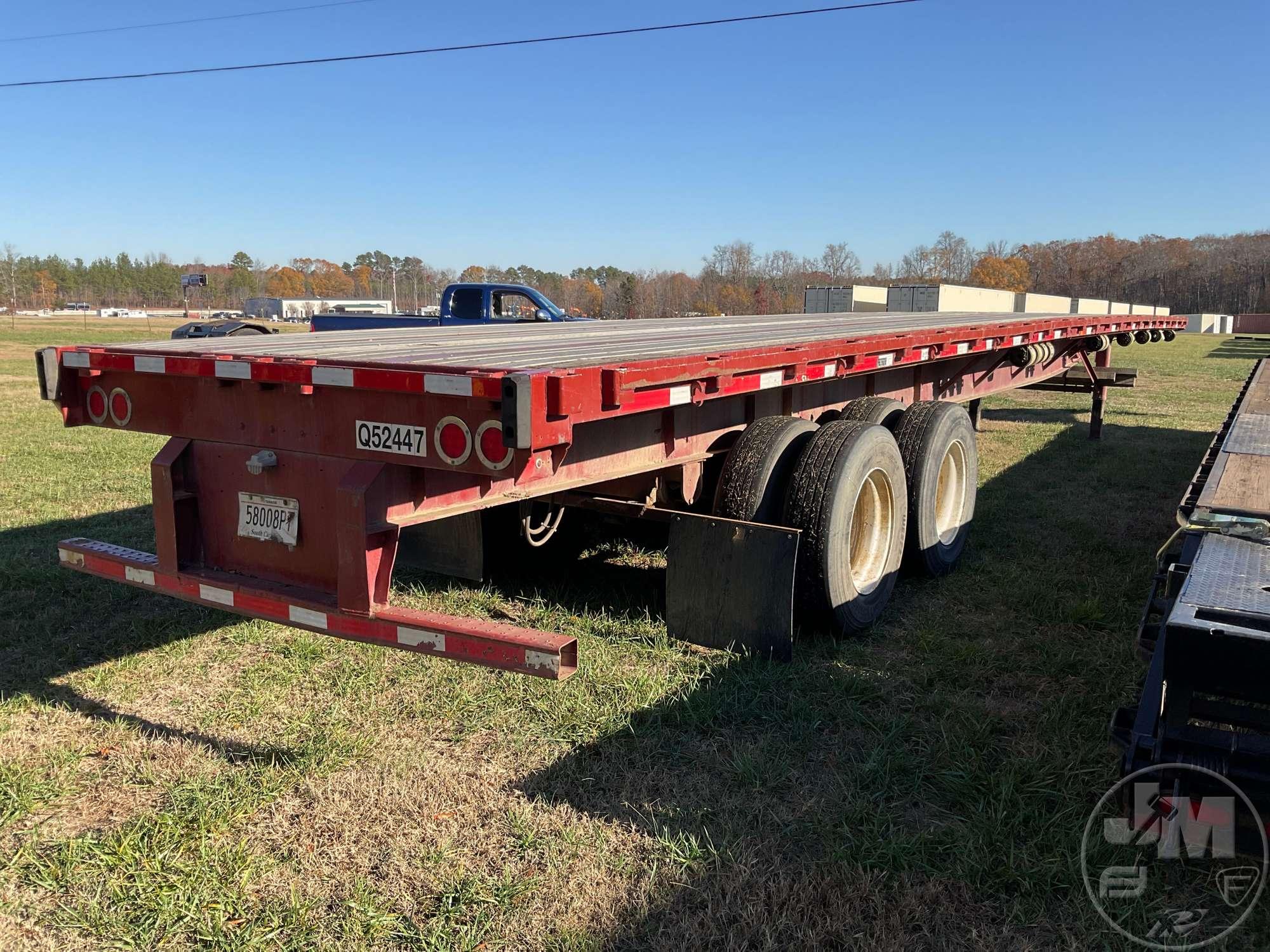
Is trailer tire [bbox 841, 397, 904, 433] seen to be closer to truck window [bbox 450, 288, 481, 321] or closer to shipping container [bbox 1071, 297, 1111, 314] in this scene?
truck window [bbox 450, 288, 481, 321]

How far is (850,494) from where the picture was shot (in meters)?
4.25

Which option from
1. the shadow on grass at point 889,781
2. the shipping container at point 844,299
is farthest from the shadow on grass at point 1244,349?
the shadow on grass at point 889,781

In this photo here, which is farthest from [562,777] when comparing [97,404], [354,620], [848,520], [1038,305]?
[1038,305]

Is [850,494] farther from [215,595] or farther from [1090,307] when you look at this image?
[1090,307]

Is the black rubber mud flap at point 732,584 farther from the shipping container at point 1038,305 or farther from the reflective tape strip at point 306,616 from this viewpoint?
the shipping container at point 1038,305

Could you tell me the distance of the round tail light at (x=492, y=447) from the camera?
2637mm

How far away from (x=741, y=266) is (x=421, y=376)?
101999mm

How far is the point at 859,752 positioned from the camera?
11.0 ft

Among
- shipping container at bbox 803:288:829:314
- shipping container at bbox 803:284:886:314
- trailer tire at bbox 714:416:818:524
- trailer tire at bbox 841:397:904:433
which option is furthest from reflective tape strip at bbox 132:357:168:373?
shipping container at bbox 803:288:829:314

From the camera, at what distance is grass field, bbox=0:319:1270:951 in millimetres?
2490

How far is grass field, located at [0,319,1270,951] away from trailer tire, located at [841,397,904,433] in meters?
0.94

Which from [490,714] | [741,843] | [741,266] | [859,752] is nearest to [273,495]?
[490,714]

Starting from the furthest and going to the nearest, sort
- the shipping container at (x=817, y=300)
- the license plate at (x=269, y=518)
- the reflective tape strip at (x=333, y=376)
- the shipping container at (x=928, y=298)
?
the shipping container at (x=817, y=300) < the shipping container at (x=928, y=298) < the license plate at (x=269, y=518) < the reflective tape strip at (x=333, y=376)

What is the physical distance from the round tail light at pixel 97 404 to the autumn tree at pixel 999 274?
110630 mm
